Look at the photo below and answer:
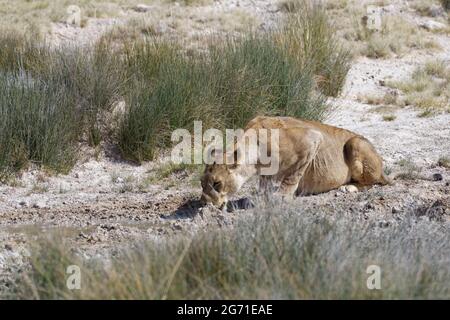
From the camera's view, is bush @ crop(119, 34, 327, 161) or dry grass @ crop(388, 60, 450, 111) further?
dry grass @ crop(388, 60, 450, 111)

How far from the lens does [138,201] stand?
10.8 meters

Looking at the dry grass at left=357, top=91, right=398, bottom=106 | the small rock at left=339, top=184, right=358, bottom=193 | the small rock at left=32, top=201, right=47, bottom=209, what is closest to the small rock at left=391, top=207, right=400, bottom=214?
the small rock at left=339, top=184, right=358, bottom=193

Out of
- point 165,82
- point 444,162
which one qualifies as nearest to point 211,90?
point 165,82

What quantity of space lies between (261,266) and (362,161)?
4863 millimetres

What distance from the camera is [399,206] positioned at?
1020 centimetres

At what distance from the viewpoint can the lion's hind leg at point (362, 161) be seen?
10800 mm

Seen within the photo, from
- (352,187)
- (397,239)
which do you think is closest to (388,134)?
(352,187)

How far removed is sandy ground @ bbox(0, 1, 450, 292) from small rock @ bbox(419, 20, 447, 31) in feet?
24.4

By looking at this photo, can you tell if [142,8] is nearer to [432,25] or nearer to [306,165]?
[432,25]

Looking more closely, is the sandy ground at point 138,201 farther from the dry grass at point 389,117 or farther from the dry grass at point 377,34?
the dry grass at point 377,34

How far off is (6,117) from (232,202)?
3477 millimetres

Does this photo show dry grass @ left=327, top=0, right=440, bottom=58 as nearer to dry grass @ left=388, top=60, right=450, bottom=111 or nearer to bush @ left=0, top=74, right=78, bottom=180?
dry grass @ left=388, top=60, right=450, bottom=111

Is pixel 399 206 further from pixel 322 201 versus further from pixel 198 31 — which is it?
pixel 198 31

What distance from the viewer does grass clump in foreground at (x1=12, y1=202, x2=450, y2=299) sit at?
6008 mm
